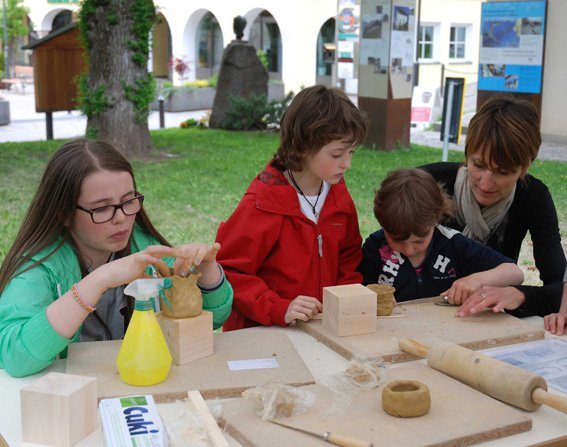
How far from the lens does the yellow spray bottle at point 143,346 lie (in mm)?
1701

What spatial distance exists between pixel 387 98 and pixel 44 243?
9.56 m

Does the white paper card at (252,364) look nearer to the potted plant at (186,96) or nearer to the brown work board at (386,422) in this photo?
the brown work board at (386,422)

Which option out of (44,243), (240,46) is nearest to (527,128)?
(44,243)

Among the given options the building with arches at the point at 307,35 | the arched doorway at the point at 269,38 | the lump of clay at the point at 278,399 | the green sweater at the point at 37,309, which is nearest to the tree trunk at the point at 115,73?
the green sweater at the point at 37,309

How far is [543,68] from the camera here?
11.5m

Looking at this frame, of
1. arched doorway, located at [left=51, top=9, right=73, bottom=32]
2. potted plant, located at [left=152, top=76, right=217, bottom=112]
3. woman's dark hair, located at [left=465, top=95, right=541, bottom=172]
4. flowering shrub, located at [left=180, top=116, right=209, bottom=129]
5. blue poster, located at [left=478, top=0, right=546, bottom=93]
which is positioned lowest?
flowering shrub, located at [left=180, top=116, right=209, bottom=129]

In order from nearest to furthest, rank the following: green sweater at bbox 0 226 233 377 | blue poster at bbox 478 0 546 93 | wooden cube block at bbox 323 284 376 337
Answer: green sweater at bbox 0 226 233 377
wooden cube block at bbox 323 284 376 337
blue poster at bbox 478 0 546 93

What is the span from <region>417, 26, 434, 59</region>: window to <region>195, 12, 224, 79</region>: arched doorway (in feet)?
28.3

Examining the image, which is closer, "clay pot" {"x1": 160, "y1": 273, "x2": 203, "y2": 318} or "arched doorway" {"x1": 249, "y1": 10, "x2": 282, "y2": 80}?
"clay pot" {"x1": 160, "y1": 273, "x2": 203, "y2": 318}

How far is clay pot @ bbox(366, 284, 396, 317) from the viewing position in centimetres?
223

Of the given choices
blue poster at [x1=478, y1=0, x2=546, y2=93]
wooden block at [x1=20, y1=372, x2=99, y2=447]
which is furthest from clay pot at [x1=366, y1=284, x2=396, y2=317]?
blue poster at [x1=478, y1=0, x2=546, y2=93]

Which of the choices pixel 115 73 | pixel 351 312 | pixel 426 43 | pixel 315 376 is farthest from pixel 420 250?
pixel 426 43

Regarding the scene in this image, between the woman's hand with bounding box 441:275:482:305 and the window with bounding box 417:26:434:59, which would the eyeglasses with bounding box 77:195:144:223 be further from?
the window with bounding box 417:26:434:59

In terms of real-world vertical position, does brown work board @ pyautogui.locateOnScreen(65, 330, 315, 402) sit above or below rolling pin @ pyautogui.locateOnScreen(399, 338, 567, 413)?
below
